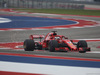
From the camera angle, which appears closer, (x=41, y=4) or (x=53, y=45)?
(x=53, y=45)

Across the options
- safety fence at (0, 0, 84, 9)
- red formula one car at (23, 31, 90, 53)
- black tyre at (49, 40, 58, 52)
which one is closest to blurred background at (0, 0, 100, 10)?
safety fence at (0, 0, 84, 9)

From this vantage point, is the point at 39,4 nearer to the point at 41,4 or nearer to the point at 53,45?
the point at 41,4

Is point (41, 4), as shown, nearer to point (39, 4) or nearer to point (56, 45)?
point (39, 4)

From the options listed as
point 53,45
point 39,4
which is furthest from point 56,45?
point 39,4

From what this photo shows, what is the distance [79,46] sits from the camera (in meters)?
10.1

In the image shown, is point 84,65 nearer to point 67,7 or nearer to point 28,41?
point 28,41

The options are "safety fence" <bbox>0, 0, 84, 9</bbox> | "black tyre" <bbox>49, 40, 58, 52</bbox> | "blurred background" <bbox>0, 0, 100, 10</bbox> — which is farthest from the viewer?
"safety fence" <bbox>0, 0, 84, 9</bbox>

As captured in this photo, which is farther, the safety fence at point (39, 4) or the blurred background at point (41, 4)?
the safety fence at point (39, 4)

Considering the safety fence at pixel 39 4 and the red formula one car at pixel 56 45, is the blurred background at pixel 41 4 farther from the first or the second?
the red formula one car at pixel 56 45

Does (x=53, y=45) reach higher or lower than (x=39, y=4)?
higher

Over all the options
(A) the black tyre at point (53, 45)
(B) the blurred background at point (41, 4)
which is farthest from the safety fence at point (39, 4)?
(A) the black tyre at point (53, 45)

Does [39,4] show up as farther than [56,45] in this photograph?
Yes

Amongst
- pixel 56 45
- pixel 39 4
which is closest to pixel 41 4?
pixel 39 4

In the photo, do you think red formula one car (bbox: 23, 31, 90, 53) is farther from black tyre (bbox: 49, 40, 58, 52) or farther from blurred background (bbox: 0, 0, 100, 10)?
blurred background (bbox: 0, 0, 100, 10)
